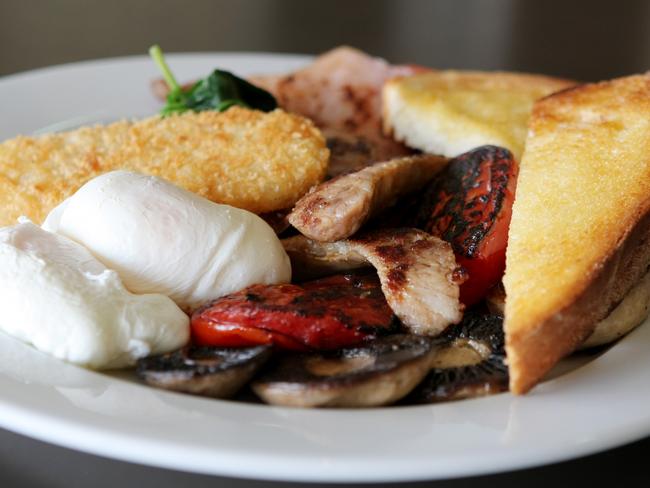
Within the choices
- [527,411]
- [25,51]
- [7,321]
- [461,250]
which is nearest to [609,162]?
[461,250]

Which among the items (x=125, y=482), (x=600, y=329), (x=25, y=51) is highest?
(x=600, y=329)

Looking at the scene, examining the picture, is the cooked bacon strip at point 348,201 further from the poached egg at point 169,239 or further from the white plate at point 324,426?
the white plate at point 324,426

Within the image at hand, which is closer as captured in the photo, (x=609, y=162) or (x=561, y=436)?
(x=561, y=436)

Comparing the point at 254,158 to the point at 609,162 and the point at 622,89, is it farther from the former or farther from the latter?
the point at 622,89

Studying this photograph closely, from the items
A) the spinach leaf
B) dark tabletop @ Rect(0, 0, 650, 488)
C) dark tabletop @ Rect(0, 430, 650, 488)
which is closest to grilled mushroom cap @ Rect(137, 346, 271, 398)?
dark tabletop @ Rect(0, 430, 650, 488)

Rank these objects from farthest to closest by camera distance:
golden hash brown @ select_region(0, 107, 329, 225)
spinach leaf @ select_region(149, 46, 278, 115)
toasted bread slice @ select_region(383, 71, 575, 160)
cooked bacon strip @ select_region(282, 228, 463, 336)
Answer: spinach leaf @ select_region(149, 46, 278, 115), toasted bread slice @ select_region(383, 71, 575, 160), golden hash brown @ select_region(0, 107, 329, 225), cooked bacon strip @ select_region(282, 228, 463, 336)

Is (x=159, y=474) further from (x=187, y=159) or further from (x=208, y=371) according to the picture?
(x=187, y=159)

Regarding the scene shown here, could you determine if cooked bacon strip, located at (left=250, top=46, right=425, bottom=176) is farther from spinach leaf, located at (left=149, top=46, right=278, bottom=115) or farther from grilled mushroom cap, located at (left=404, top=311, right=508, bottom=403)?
grilled mushroom cap, located at (left=404, top=311, right=508, bottom=403)
